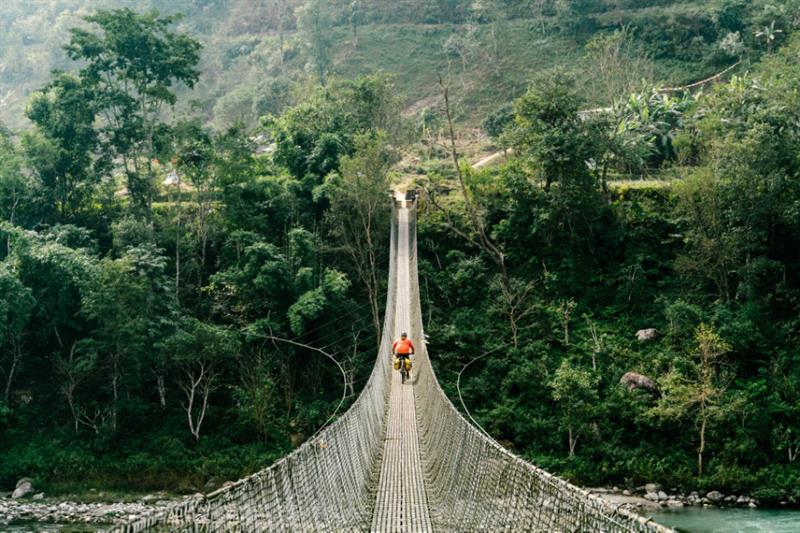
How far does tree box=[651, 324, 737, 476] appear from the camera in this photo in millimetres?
17031

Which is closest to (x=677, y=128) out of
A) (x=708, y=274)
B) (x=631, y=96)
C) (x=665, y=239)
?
(x=631, y=96)

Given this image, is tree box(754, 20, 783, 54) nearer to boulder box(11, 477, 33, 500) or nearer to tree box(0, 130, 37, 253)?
tree box(0, 130, 37, 253)

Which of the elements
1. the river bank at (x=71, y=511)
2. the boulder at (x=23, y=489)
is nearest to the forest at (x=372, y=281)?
the boulder at (x=23, y=489)

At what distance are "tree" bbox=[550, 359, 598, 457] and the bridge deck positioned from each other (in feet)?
14.4

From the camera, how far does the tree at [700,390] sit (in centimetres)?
1703

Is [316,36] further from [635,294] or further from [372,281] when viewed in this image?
[635,294]

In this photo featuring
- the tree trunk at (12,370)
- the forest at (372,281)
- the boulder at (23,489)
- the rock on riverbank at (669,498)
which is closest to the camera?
the rock on riverbank at (669,498)

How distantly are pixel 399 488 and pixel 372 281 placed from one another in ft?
35.9

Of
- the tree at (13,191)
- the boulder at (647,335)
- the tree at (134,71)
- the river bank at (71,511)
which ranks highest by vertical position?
the tree at (134,71)

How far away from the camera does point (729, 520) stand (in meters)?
15.2

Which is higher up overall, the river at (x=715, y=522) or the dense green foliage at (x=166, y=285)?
the dense green foliage at (x=166, y=285)

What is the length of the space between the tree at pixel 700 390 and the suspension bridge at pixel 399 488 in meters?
5.94

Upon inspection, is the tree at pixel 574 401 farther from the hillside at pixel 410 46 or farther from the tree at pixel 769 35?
the tree at pixel 769 35

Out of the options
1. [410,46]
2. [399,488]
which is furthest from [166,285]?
[410,46]
